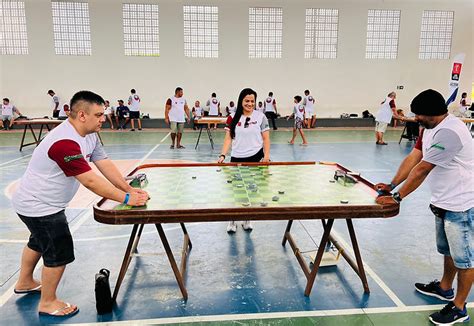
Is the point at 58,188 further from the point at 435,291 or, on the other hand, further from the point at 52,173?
the point at 435,291

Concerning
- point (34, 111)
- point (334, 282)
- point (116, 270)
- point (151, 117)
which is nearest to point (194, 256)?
point (116, 270)

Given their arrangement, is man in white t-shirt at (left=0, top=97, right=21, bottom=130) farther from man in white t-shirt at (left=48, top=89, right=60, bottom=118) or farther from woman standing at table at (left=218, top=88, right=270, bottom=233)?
woman standing at table at (left=218, top=88, right=270, bottom=233)

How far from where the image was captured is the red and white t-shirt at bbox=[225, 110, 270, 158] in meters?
4.84

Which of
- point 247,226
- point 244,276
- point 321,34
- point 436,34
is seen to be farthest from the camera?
point 436,34

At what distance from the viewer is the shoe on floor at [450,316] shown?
2.92 m

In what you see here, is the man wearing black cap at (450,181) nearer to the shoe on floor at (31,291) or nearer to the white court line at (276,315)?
the white court line at (276,315)

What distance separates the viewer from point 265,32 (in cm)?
1870

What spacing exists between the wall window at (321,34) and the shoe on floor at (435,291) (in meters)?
17.0

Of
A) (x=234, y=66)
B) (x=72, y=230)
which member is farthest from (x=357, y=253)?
(x=234, y=66)

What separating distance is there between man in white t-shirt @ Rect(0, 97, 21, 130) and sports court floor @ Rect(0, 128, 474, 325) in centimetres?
1212

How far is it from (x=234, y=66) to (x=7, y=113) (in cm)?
1052

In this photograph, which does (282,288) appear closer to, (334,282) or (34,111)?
(334,282)

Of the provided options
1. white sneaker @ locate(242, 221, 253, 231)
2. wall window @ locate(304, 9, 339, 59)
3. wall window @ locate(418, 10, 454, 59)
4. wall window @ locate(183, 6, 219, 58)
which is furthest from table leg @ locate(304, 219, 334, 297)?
wall window @ locate(418, 10, 454, 59)

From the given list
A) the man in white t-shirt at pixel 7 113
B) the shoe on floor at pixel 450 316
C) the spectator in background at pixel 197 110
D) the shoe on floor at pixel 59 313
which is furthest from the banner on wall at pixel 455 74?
the man in white t-shirt at pixel 7 113
